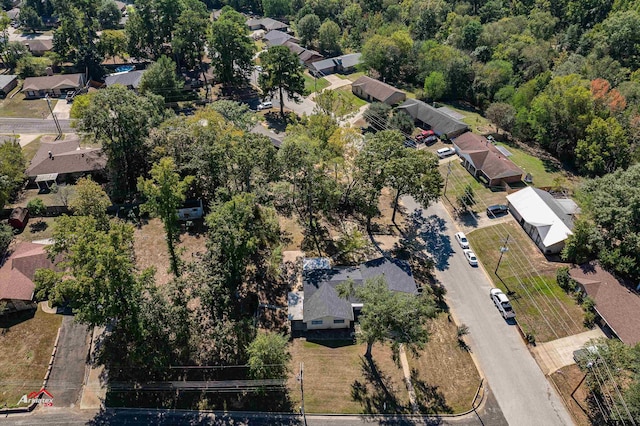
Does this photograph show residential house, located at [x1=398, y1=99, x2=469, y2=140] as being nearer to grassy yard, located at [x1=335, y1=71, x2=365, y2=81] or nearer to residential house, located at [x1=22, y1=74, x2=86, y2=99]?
grassy yard, located at [x1=335, y1=71, x2=365, y2=81]

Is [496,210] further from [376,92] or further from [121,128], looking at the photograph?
[121,128]

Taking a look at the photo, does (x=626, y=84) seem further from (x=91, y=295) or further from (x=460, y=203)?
(x=91, y=295)

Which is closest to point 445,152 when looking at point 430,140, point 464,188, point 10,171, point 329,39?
point 430,140

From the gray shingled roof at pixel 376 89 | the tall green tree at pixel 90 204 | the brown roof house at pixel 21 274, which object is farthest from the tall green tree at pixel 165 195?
the gray shingled roof at pixel 376 89

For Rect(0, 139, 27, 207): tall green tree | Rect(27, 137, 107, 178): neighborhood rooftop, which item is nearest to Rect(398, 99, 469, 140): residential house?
Rect(27, 137, 107, 178): neighborhood rooftop

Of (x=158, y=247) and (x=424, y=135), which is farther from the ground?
(x=424, y=135)

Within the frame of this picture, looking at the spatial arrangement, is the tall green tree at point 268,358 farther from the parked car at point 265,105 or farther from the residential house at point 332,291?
the parked car at point 265,105
